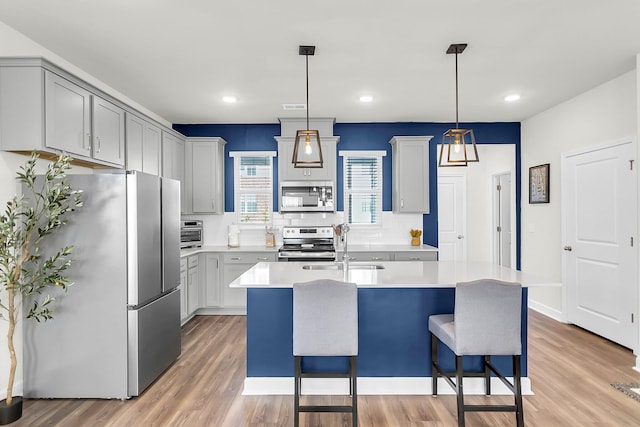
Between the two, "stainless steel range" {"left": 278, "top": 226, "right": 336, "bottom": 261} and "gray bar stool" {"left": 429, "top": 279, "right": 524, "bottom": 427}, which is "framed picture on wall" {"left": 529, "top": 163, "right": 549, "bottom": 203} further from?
"gray bar stool" {"left": 429, "top": 279, "right": 524, "bottom": 427}

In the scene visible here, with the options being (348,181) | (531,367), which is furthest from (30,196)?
(531,367)

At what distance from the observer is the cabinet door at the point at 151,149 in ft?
13.7

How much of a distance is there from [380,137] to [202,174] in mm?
2632

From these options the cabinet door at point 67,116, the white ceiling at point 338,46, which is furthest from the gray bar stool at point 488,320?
the cabinet door at point 67,116

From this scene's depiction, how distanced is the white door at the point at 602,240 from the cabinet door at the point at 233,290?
401cm

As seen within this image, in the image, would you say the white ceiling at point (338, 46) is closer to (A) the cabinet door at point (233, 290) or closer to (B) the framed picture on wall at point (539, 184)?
(B) the framed picture on wall at point (539, 184)

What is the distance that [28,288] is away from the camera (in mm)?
2592

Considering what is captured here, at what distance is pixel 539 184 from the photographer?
5129 mm

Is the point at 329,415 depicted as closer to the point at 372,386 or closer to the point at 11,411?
the point at 372,386

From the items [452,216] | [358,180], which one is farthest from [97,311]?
[452,216]

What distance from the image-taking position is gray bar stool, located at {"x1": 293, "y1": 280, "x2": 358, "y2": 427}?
238 cm

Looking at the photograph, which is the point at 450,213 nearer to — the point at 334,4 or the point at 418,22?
the point at 418,22

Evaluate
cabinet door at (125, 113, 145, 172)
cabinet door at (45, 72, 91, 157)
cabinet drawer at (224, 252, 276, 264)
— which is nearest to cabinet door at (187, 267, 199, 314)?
cabinet drawer at (224, 252, 276, 264)

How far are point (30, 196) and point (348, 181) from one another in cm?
385
